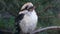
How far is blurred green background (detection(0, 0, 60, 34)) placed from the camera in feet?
9.51

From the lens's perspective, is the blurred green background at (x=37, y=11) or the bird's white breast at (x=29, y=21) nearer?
the bird's white breast at (x=29, y=21)

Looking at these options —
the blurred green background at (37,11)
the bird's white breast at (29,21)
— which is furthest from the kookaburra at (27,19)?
the blurred green background at (37,11)

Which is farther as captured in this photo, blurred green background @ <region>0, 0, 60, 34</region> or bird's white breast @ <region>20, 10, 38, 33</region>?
blurred green background @ <region>0, 0, 60, 34</region>

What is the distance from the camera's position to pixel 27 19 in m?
2.44

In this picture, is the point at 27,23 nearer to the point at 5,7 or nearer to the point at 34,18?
the point at 34,18

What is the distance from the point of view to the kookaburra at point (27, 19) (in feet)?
7.84

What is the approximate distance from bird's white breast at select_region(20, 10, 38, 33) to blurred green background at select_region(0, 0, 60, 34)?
40cm

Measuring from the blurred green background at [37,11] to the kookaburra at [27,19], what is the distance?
1.28ft

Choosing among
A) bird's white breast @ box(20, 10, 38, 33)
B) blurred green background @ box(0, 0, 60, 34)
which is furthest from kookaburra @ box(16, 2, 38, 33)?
blurred green background @ box(0, 0, 60, 34)

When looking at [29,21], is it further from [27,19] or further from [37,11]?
[37,11]

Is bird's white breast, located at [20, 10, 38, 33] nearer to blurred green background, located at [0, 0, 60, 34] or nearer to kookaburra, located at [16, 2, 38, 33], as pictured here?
kookaburra, located at [16, 2, 38, 33]

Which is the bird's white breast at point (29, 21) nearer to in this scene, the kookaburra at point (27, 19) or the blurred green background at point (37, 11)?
the kookaburra at point (27, 19)

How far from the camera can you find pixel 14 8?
9.57 feet

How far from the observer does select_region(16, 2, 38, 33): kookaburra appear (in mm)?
2390
